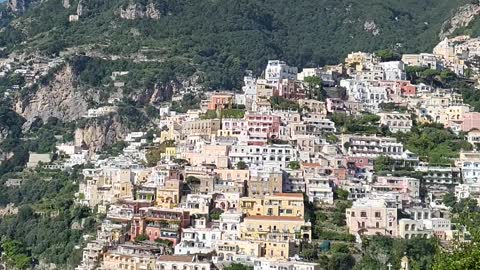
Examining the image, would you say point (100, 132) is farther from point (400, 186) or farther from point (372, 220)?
point (372, 220)

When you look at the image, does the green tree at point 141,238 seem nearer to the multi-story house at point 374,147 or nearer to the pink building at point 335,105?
the multi-story house at point 374,147

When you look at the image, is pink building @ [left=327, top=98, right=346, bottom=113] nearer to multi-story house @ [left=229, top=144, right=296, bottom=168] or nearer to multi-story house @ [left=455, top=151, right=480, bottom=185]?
multi-story house @ [left=229, top=144, right=296, bottom=168]

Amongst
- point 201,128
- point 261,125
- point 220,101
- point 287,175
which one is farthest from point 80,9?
point 287,175

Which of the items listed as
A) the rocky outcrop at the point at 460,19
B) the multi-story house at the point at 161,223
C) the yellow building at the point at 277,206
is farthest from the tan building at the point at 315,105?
the rocky outcrop at the point at 460,19

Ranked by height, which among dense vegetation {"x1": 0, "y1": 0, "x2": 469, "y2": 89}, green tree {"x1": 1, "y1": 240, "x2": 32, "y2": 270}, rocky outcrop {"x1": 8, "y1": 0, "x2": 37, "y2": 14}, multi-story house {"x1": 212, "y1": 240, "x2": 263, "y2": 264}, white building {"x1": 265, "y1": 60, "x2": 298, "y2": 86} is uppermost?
rocky outcrop {"x1": 8, "y1": 0, "x2": 37, "y2": 14}

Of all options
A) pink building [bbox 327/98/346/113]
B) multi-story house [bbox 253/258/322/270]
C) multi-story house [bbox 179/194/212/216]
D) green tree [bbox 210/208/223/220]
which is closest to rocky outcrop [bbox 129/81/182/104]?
pink building [bbox 327/98/346/113]
